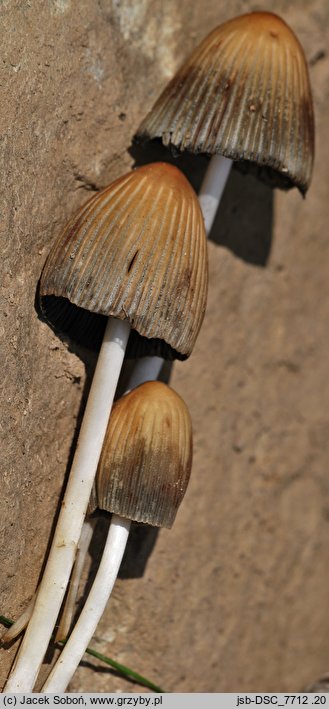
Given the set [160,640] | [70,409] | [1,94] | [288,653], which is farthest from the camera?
[288,653]

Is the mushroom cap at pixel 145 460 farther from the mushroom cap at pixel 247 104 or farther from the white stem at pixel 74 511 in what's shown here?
the mushroom cap at pixel 247 104

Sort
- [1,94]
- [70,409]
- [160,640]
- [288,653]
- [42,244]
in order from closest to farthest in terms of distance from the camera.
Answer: [1,94] < [42,244] < [70,409] < [160,640] < [288,653]

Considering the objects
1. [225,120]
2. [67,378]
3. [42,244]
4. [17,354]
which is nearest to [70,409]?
[67,378]

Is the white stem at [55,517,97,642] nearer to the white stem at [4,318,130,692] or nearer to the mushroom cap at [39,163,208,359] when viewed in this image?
the white stem at [4,318,130,692]

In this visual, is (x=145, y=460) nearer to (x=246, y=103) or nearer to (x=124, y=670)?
(x=124, y=670)

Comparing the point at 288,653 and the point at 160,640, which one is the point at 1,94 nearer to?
the point at 160,640

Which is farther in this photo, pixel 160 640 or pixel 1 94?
pixel 160 640
